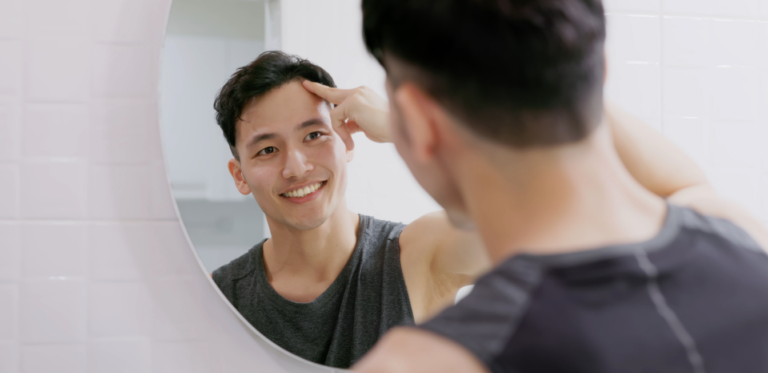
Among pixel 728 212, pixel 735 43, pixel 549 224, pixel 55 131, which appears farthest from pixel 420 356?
pixel 735 43

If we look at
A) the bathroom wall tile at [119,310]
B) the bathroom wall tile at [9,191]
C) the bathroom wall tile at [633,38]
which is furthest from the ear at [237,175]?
the bathroom wall tile at [633,38]

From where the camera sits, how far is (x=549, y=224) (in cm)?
40

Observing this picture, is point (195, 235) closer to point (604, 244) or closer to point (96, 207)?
point (96, 207)

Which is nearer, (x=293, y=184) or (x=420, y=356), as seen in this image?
(x=420, y=356)

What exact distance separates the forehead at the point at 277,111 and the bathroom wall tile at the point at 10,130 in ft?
1.09

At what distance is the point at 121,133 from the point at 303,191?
29cm

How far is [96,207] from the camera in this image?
901 mm

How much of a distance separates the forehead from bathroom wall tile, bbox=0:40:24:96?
1.12 ft

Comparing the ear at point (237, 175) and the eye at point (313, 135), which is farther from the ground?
the eye at point (313, 135)

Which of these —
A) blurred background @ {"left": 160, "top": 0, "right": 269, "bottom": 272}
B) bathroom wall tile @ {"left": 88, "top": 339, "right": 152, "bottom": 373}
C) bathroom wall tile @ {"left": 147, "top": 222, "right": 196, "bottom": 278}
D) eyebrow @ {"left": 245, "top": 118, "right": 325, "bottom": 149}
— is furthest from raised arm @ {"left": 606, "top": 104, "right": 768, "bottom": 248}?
bathroom wall tile @ {"left": 88, "top": 339, "right": 152, "bottom": 373}

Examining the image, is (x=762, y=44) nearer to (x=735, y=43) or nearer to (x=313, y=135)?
(x=735, y=43)

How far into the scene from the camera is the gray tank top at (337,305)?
924 millimetres

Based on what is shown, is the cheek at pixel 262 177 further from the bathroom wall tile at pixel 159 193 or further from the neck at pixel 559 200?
the neck at pixel 559 200

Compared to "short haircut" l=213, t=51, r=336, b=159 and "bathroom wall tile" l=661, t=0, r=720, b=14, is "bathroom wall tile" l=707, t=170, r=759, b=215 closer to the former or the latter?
"bathroom wall tile" l=661, t=0, r=720, b=14
